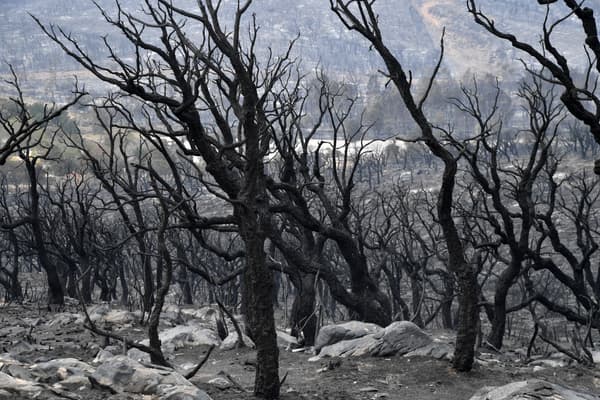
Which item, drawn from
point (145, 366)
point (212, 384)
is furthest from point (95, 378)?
point (212, 384)

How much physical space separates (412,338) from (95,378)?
225 inches

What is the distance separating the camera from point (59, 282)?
2141 cm

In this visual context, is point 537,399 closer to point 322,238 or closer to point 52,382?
point 52,382

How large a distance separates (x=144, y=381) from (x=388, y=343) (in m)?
5.17

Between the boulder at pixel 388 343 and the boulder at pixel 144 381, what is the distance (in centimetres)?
461

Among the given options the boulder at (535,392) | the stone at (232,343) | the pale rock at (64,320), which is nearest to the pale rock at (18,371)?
the boulder at (535,392)

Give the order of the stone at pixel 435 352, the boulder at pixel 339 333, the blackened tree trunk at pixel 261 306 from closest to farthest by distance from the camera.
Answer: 1. the blackened tree trunk at pixel 261 306
2. the stone at pixel 435 352
3. the boulder at pixel 339 333

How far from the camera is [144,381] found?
7.00 metres

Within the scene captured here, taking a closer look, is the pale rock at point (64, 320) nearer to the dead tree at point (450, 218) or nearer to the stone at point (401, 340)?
the stone at point (401, 340)

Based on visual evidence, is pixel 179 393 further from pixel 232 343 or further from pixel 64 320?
pixel 64 320

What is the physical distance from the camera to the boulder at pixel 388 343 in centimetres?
1098

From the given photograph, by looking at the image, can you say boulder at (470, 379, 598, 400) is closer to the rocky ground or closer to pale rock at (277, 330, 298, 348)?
the rocky ground

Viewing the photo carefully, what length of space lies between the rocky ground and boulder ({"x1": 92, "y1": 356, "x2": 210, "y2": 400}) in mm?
11

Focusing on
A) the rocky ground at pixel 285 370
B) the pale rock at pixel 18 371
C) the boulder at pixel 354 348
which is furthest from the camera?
the boulder at pixel 354 348
